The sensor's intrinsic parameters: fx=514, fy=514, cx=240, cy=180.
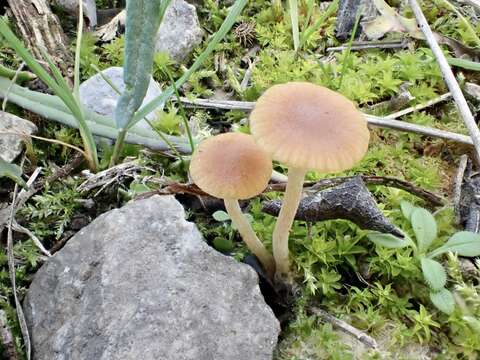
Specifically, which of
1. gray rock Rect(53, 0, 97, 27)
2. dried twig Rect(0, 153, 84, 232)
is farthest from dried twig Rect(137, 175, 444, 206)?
gray rock Rect(53, 0, 97, 27)

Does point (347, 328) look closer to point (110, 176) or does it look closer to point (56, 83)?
point (110, 176)

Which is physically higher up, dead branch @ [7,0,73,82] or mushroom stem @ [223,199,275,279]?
dead branch @ [7,0,73,82]

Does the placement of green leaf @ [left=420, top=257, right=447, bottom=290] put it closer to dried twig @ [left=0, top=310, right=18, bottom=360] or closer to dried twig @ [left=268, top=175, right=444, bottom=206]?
dried twig @ [left=268, top=175, right=444, bottom=206]

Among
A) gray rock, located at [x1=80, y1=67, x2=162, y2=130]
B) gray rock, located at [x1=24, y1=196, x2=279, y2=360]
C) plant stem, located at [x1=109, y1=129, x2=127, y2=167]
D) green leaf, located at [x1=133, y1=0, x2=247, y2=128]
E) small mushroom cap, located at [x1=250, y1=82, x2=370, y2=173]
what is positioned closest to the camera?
small mushroom cap, located at [x1=250, y1=82, x2=370, y2=173]

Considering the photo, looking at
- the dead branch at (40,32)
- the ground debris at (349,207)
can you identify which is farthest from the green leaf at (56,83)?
the ground debris at (349,207)

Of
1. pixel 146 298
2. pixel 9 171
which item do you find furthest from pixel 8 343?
pixel 9 171

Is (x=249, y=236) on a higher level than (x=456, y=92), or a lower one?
lower

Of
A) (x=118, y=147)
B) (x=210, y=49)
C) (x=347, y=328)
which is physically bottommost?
(x=347, y=328)

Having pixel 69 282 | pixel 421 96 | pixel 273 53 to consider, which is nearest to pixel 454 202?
pixel 421 96
